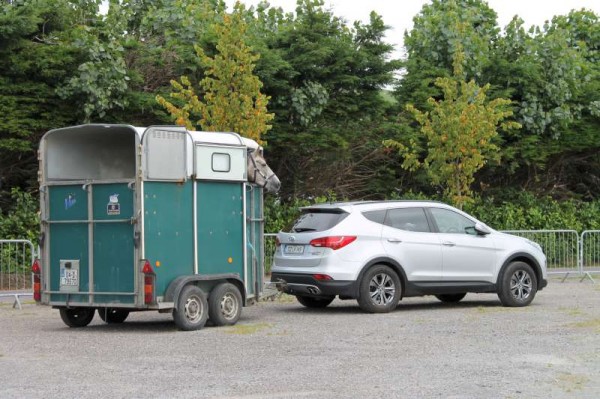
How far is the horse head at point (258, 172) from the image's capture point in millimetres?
14891

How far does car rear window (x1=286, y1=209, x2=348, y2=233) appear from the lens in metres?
15.9

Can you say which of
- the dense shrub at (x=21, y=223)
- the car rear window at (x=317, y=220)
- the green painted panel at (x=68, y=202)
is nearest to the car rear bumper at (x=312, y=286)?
the car rear window at (x=317, y=220)

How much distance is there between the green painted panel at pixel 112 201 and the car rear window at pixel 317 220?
3.64 meters

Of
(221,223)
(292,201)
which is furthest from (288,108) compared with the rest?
(221,223)

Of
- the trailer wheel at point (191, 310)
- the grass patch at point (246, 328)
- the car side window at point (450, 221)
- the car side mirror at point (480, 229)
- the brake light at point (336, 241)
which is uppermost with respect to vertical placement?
the car side window at point (450, 221)

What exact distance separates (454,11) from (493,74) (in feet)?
9.30

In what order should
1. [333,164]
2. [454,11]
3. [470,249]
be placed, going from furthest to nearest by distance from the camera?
Result: [454,11] → [333,164] → [470,249]

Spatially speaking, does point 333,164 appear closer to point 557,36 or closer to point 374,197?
point 374,197

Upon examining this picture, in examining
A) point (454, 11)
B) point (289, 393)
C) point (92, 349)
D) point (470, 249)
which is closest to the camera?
point (289, 393)

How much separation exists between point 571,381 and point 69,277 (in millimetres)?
7295

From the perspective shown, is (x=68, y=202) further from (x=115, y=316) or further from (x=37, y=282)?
(x=115, y=316)

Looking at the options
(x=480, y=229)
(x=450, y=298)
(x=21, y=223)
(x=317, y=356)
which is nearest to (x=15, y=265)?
(x=21, y=223)

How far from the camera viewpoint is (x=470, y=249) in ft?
55.4

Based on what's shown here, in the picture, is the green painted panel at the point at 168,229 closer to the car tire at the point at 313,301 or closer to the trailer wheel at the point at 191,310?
the trailer wheel at the point at 191,310
